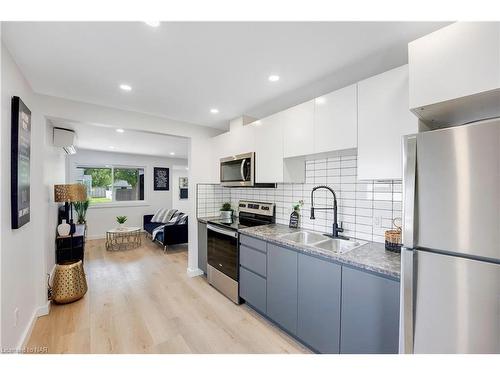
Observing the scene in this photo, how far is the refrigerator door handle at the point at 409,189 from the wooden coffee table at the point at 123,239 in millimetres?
5126

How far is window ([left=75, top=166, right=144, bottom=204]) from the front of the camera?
5852 mm

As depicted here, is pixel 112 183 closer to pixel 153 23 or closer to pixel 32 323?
pixel 32 323

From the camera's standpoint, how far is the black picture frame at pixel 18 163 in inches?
62.8

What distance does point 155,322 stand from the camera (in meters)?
2.22

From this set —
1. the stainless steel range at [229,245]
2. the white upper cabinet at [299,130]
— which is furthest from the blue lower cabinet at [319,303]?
the white upper cabinet at [299,130]

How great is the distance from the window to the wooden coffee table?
1.23 meters

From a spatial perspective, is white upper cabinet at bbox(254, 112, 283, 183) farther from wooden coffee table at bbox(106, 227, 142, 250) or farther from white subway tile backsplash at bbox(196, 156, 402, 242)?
wooden coffee table at bbox(106, 227, 142, 250)

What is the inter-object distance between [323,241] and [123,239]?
523cm

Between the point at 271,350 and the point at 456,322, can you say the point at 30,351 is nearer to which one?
the point at 271,350

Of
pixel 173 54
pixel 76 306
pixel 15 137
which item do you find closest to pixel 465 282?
pixel 173 54

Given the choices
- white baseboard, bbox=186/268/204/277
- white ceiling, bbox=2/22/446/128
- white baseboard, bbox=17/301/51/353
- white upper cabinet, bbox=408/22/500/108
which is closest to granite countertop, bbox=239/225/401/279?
white upper cabinet, bbox=408/22/500/108

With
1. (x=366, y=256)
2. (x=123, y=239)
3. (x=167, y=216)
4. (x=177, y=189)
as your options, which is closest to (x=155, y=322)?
(x=366, y=256)

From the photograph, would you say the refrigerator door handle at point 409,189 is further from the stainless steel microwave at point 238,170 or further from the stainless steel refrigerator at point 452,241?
the stainless steel microwave at point 238,170

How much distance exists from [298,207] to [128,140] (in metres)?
3.80
